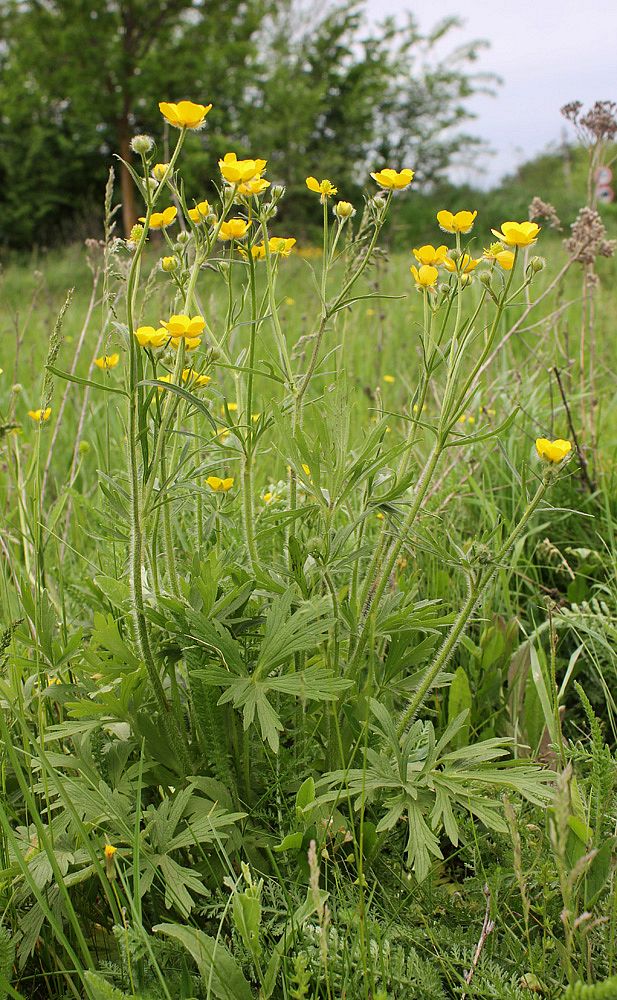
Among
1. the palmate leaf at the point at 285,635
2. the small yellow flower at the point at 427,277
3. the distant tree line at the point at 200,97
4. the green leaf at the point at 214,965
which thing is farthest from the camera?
the distant tree line at the point at 200,97

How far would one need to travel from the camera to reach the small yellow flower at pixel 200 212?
1.06 metres

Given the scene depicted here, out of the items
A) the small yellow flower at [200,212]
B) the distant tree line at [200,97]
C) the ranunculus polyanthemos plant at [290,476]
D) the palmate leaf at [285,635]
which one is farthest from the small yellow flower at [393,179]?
the distant tree line at [200,97]

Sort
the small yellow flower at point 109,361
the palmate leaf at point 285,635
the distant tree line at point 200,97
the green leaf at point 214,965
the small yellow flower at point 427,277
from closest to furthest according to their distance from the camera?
the green leaf at point 214,965, the palmate leaf at point 285,635, the small yellow flower at point 427,277, the small yellow flower at point 109,361, the distant tree line at point 200,97

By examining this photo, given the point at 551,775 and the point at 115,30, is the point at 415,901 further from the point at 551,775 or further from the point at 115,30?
the point at 115,30

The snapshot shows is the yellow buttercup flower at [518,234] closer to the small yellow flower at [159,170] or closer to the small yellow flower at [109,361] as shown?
the small yellow flower at [159,170]

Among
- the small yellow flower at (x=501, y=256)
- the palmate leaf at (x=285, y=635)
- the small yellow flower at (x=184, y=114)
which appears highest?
the small yellow flower at (x=184, y=114)

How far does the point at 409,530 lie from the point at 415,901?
51cm

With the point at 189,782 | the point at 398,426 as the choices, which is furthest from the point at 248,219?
the point at 398,426

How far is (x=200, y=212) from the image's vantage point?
1.07 m

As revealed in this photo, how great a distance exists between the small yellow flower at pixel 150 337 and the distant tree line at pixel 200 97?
759 centimetres

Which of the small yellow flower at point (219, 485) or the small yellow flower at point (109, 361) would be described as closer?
the small yellow flower at point (109, 361)

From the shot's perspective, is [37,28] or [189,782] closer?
[189,782]

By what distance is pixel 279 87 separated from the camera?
1269 centimetres

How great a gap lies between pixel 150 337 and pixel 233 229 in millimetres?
233
